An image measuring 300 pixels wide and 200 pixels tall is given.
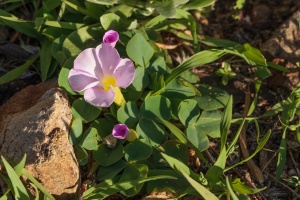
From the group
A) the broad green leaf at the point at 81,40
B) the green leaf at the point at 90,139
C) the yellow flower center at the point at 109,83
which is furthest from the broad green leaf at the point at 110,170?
the broad green leaf at the point at 81,40

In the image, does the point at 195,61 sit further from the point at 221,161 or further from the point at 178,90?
the point at 221,161

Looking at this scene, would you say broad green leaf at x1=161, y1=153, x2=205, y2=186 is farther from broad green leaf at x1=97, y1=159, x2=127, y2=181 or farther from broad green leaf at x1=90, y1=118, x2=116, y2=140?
broad green leaf at x1=90, y1=118, x2=116, y2=140

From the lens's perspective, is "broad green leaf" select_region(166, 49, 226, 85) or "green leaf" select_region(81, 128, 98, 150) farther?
"broad green leaf" select_region(166, 49, 226, 85)

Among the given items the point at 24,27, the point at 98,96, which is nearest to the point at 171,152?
the point at 98,96

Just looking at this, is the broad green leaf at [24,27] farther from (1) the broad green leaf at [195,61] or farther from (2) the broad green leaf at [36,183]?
(2) the broad green leaf at [36,183]

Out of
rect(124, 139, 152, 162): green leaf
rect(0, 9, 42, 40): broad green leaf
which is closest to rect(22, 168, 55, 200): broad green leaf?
rect(124, 139, 152, 162): green leaf
